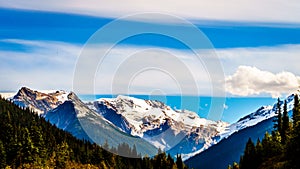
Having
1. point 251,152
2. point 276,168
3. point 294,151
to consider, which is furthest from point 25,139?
point 294,151

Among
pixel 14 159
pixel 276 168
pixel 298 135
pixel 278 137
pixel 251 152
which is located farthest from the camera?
pixel 14 159

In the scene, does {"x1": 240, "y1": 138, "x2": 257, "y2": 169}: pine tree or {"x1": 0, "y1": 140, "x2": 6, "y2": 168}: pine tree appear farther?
{"x1": 0, "y1": 140, "x2": 6, "y2": 168}: pine tree

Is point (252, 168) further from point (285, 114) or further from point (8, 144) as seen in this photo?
point (8, 144)

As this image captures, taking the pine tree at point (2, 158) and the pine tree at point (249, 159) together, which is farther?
the pine tree at point (2, 158)

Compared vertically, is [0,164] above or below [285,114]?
below

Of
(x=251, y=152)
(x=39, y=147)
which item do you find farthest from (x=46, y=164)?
(x=251, y=152)

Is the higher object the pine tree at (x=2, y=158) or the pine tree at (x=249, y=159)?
the pine tree at (x=2, y=158)

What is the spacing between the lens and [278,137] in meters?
161

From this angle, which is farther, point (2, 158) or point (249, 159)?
point (2, 158)

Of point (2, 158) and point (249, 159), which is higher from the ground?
point (2, 158)

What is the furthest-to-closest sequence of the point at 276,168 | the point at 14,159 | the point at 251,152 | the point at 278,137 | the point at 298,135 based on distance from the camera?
the point at 14,159 < the point at 251,152 < the point at 278,137 < the point at 276,168 < the point at 298,135

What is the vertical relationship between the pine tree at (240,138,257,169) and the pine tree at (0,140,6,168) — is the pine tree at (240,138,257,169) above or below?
below

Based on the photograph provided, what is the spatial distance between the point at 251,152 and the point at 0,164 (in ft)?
278

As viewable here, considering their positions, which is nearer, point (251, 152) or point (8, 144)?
point (251, 152)
